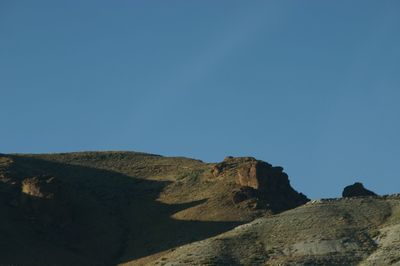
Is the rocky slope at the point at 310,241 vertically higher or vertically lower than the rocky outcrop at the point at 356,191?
lower

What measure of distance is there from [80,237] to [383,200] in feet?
87.2

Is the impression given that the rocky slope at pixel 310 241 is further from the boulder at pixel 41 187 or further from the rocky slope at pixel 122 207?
the boulder at pixel 41 187

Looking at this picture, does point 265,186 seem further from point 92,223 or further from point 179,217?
point 92,223

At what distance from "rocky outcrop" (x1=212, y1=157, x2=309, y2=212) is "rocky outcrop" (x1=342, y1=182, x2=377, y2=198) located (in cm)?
396

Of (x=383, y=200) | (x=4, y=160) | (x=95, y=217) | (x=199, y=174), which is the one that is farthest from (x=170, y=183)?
(x=383, y=200)

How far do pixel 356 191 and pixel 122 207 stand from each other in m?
22.8

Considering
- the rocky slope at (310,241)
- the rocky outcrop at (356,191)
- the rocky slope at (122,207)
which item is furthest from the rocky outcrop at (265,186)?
the rocky slope at (310,241)

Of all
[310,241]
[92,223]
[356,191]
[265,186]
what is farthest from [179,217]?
[310,241]

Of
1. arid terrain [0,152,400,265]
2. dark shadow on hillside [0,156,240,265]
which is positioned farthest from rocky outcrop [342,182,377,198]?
dark shadow on hillside [0,156,240,265]

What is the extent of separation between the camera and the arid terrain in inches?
2692

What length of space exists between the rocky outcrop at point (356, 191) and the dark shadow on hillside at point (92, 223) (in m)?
14.6

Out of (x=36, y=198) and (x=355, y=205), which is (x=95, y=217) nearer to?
(x=36, y=198)

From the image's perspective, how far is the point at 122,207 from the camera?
3782 inches

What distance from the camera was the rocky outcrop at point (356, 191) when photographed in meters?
93.8
